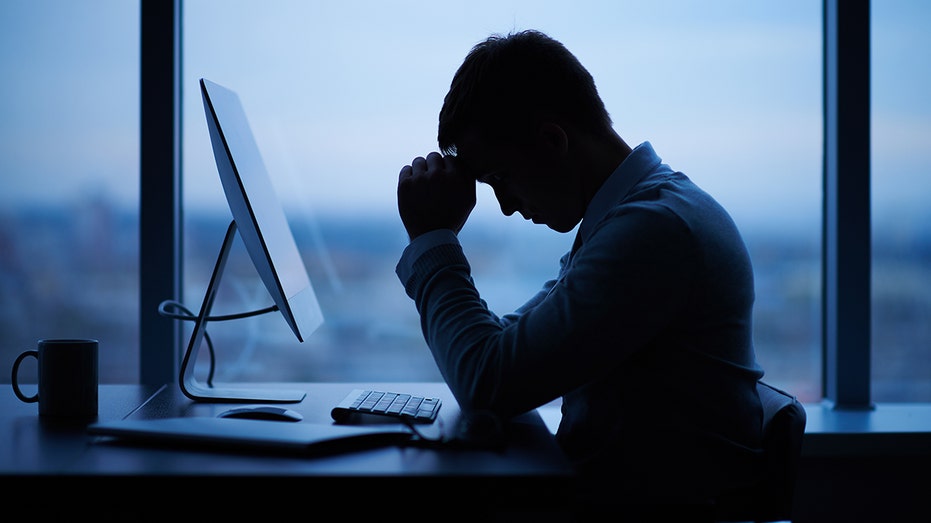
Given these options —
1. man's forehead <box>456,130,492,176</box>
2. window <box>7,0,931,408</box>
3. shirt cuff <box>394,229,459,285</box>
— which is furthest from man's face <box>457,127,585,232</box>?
window <box>7,0,931,408</box>

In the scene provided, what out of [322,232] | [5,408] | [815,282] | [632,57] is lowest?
[5,408]

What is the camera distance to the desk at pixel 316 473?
30.9 inches

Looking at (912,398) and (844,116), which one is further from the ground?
(844,116)

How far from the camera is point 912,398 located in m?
2.32

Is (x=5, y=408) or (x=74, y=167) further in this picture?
(x=74, y=167)

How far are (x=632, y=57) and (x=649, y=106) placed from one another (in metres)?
0.14

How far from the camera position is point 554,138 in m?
1.22

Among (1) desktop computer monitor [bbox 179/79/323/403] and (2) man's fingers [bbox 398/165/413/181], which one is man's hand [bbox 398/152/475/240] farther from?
(1) desktop computer monitor [bbox 179/79/323/403]

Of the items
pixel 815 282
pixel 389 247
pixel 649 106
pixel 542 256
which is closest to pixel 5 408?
pixel 389 247

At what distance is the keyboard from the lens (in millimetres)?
1174

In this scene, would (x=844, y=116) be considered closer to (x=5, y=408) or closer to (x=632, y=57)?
(x=632, y=57)

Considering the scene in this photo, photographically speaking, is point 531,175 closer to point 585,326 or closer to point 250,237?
point 585,326

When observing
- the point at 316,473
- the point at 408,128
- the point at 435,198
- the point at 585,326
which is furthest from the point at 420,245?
the point at 408,128

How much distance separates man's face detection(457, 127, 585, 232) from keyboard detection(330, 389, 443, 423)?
→ 37cm
